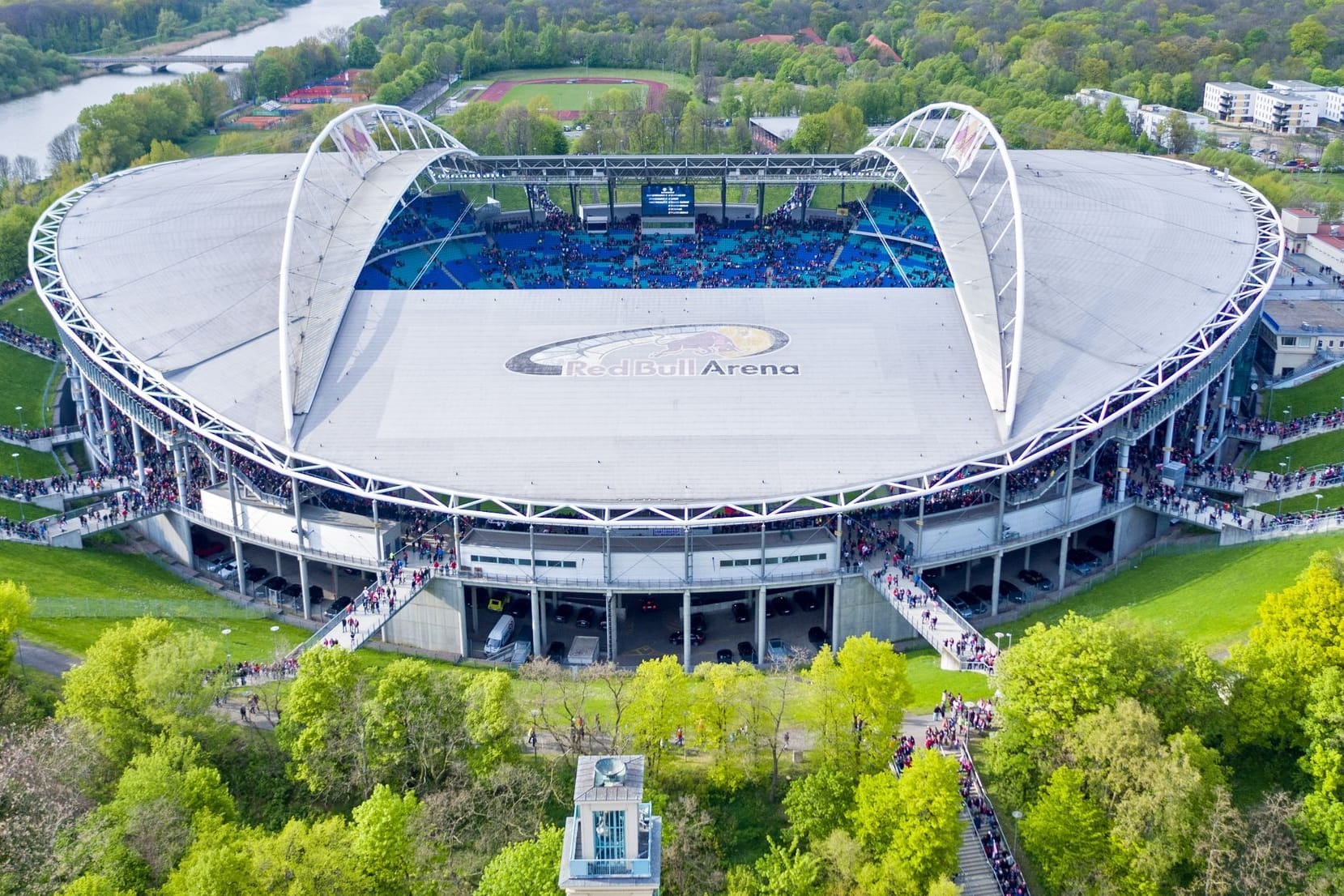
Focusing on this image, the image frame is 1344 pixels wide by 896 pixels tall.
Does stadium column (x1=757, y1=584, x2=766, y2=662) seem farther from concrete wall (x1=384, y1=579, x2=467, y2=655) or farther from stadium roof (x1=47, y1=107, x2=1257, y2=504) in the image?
concrete wall (x1=384, y1=579, x2=467, y2=655)

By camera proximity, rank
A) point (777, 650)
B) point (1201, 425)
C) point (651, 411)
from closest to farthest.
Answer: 1. point (777, 650)
2. point (651, 411)
3. point (1201, 425)

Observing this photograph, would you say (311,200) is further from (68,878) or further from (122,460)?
(68,878)

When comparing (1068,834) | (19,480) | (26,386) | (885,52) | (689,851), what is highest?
(885,52)

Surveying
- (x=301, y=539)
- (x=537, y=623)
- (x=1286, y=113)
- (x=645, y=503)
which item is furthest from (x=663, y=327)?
(x=1286, y=113)

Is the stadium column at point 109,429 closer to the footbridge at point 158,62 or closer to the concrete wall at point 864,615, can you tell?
the concrete wall at point 864,615

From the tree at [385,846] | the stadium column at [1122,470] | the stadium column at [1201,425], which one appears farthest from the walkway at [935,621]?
the tree at [385,846]

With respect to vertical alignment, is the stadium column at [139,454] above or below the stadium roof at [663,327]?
below

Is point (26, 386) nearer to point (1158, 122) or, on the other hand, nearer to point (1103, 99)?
point (1158, 122)
